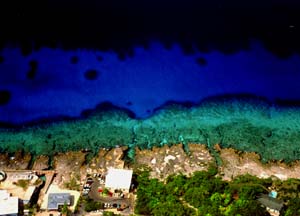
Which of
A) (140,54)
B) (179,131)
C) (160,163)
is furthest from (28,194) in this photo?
(140,54)

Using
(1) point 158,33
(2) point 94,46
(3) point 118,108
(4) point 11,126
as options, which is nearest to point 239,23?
(1) point 158,33

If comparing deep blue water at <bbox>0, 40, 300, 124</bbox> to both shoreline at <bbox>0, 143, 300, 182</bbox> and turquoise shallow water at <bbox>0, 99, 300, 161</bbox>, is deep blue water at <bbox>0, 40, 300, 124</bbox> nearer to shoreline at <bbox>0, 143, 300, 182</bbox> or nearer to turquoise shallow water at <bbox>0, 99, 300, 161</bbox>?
turquoise shallow water at <bbox>0, 99, 300, 161</bbox>

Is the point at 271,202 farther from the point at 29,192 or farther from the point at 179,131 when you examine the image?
→ the point at 29,192

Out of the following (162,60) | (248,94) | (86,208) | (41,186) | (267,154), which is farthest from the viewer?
(162,60)

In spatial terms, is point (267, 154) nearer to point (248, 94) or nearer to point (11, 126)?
point (248, 94)

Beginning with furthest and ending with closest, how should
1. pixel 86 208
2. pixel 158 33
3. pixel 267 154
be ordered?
1. pixel 158 33
2. pixel 267 154
3. pixel 86 208

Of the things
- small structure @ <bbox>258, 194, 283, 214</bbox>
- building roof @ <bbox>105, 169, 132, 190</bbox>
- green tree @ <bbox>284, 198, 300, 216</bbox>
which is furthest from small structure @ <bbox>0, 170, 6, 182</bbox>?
green tree @ <bbox>284, 198, 300, 216</bbox>

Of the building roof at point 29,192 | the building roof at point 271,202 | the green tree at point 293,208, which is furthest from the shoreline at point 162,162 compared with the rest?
the green tree at point 293,208
